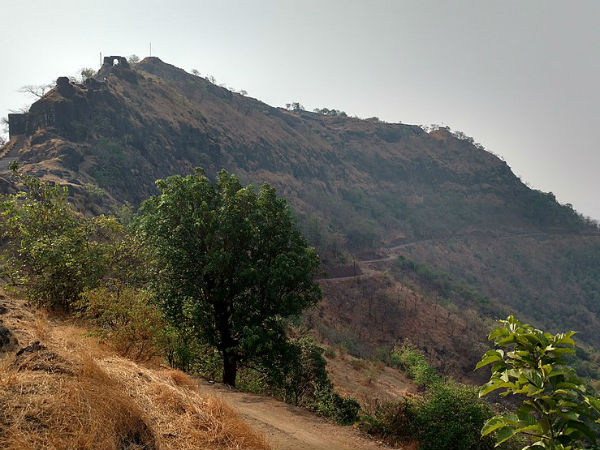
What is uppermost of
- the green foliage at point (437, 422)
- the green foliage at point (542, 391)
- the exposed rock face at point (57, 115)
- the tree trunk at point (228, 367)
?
the exposed rock face at point (57, 115)

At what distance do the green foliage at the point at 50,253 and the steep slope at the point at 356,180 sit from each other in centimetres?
1962

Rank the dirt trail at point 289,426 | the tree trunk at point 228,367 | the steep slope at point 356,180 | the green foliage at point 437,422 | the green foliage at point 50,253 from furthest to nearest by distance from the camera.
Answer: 1. the steep slope at point 356,180
2. the tree trunk at point 228,367
3. the green foliage at point 437,422
4. the green foliage at point 50,253
5. the dirt trail at point 289,426

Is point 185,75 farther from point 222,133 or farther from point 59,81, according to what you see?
point 59,81

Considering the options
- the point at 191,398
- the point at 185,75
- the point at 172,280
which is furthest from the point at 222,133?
the point at 191,398

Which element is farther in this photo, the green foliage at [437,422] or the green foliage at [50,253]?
the green foliage at [437,422]

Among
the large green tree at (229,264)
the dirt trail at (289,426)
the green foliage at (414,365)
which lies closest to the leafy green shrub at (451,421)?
the dirt trail at (289,426)

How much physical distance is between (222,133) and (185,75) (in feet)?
82.7

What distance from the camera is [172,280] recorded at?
37.3 feet

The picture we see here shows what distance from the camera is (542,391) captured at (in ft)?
7.45

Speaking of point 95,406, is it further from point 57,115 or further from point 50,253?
point 57,115

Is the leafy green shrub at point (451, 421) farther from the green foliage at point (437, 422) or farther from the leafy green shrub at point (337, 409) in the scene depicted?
the leafy green shrub at point (337, 409)

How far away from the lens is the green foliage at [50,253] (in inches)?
384

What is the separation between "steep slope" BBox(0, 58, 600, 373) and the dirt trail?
1031 inches

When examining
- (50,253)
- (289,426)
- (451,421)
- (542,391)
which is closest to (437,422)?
(451,421)
